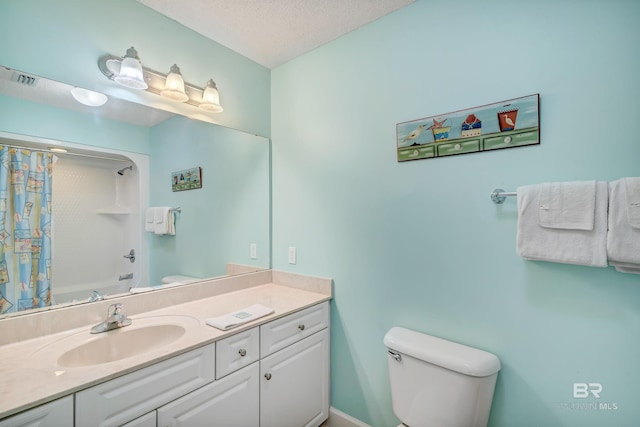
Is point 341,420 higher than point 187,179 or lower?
lower

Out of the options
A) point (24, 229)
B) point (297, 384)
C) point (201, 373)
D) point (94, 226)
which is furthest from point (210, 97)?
point (297, 384)

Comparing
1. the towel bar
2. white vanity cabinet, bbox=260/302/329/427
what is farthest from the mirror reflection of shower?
the towel bar

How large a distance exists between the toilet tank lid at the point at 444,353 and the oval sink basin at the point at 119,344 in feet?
3.30

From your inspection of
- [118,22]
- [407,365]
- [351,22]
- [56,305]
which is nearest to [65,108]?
[118,22]

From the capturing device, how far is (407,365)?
1288 mm

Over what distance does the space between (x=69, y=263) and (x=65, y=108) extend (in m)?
0.71

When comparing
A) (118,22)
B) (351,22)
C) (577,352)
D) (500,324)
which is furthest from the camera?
(351,22)

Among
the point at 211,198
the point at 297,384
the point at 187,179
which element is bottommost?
the point at 297,384

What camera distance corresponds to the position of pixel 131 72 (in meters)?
1.34

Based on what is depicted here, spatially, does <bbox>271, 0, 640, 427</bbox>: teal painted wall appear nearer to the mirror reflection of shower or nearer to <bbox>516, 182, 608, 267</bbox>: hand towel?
<bbox>516, 182, 608, 267</bbox>: hand towel

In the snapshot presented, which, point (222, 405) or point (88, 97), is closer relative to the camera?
point (222, 405)

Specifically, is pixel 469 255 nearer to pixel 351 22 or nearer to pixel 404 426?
pixel 404 426

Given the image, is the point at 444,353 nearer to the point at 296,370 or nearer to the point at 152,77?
the point at 296,370

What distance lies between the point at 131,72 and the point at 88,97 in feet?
0.74
